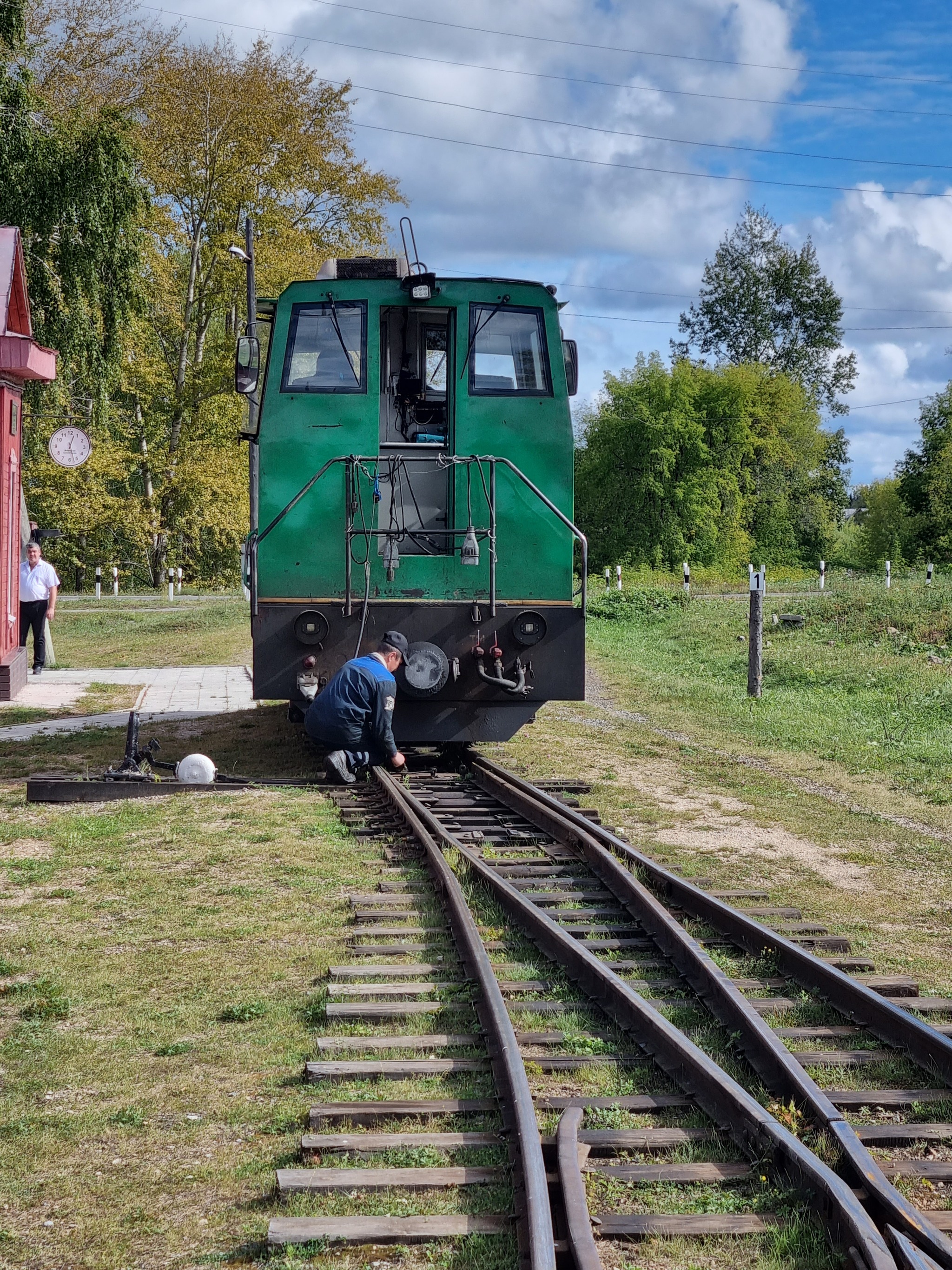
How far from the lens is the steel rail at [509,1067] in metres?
3.38

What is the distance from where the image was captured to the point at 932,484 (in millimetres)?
50875

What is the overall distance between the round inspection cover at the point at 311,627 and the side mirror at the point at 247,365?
6.41 feet

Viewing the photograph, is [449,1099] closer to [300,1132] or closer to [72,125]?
[300,1132]

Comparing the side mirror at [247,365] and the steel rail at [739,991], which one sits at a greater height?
the side mirror at [247,365]

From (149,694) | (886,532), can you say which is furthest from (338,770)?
(886,532)

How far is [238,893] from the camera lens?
730 cm

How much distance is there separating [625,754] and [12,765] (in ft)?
19.1

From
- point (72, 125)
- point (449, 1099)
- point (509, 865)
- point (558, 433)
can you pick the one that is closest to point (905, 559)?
point (72, 125)

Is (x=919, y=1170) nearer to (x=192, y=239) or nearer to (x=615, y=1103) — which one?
(x=615, y=1103)

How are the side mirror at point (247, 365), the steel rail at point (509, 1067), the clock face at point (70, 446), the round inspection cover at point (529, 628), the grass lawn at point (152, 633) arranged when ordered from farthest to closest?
the grass lawn at point (152, 633), the clock face at point (70, 446), the side mirror at point (247, 365), the round inspection cover at point (529, 628), the steel rail at point (509, 1067)

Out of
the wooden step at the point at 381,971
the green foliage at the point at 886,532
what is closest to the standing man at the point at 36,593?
the wooden step at the point at 381,971

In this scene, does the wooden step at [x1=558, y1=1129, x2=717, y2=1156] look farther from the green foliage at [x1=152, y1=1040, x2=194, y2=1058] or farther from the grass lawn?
the grass lawn

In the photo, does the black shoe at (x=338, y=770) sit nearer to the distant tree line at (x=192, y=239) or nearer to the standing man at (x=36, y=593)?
the standing man at (x=36, y=593)

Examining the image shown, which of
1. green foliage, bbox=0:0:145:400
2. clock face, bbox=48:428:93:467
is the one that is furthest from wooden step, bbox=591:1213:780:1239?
green foliage, bbox=0:0:145:400
